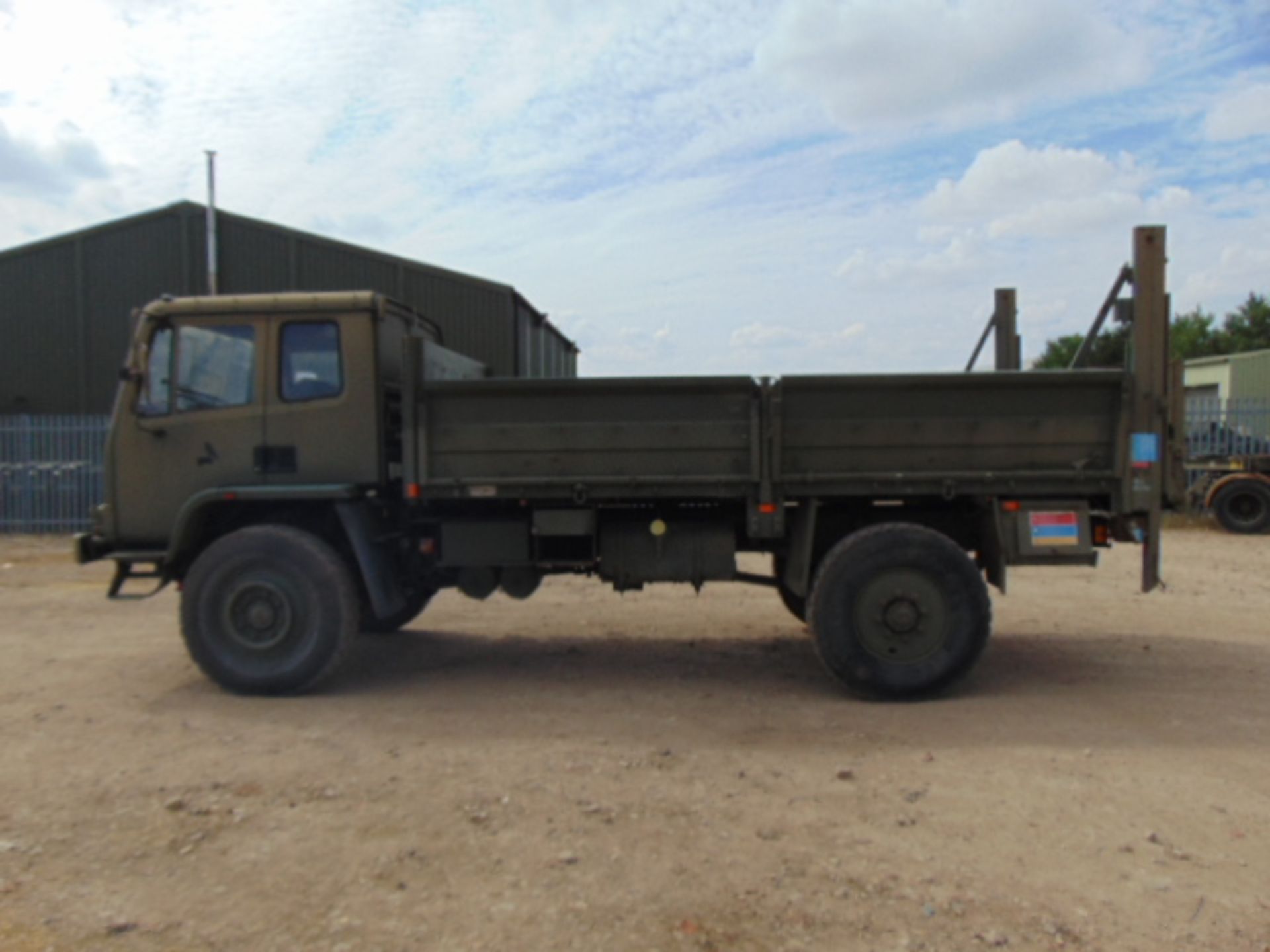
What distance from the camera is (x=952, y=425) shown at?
5.84m

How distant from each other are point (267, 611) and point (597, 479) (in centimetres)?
230

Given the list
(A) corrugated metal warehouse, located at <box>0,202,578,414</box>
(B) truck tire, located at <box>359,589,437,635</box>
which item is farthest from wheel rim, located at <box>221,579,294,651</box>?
(A) corrugated metal warehouse, located at <box>0,202,578,414</box>

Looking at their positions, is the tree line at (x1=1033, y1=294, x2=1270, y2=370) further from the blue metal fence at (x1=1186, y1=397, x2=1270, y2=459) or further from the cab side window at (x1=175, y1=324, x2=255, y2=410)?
the cab side window at (x1=175, y1=324, x2=255, y2=410)

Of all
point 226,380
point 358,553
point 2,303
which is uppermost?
point 2,303

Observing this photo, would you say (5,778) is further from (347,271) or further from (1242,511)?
(1242,511)

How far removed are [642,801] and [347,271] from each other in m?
16.8

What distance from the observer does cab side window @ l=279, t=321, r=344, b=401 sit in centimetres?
617

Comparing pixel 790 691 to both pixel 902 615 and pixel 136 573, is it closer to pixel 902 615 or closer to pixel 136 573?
pixel 902 615

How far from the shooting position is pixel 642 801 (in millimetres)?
4188

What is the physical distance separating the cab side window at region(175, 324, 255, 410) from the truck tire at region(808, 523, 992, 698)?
403 cm

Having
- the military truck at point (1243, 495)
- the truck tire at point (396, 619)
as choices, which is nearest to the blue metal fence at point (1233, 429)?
the military truck at point (1243, 495)

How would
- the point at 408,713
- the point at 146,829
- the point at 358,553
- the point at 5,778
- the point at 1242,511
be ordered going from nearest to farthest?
the point at 146,829 < the point at 5,778 < the point at 408,713 < the point at 358,553 < the point at 1242,511

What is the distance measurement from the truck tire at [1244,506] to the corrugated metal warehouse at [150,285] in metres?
13.1

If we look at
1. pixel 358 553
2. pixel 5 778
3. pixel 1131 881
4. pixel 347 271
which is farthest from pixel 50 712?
pixel 347 271
